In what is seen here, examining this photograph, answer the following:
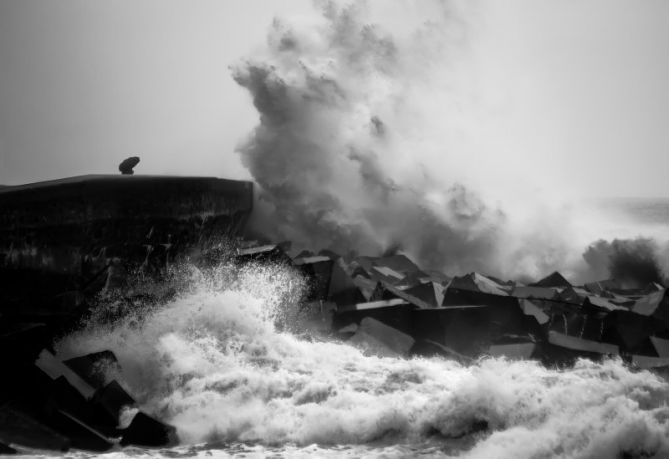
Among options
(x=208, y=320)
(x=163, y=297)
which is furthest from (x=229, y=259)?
(x=208, y=320)

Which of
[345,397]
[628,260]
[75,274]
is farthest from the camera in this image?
[628,260]

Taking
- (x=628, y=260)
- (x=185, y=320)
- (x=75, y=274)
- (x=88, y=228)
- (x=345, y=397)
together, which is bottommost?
(x=345, y=397)

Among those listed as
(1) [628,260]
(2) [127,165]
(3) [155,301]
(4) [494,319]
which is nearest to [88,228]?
(3) [155,301]

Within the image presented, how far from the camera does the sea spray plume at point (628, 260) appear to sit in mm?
11570

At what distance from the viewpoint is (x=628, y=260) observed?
1197 centimetres

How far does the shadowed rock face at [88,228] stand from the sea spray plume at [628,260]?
8.42m

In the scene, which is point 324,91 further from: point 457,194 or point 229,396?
point 229,396

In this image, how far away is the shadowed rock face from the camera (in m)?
6.49

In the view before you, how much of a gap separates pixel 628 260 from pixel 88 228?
10510 mm

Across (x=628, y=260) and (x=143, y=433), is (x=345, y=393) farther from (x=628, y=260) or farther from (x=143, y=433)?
(x=628, y=260)

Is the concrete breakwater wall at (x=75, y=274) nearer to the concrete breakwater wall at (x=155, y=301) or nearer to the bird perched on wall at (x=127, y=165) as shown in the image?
the concrete breakwater wall at (x=155, y=301)

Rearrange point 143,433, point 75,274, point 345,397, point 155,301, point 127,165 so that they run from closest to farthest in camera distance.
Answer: point 143,433 → point 345,397 → point 75,274 → point 155,301 → point 127,165

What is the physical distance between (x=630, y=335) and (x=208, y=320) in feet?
16.6

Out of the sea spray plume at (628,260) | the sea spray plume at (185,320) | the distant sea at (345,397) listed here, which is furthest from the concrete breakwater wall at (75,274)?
the sea spray plume at (628,260)
